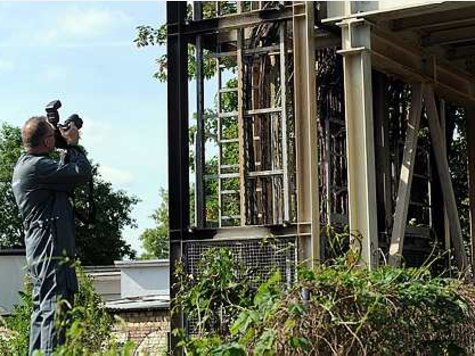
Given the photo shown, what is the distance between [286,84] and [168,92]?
1323 millimetres

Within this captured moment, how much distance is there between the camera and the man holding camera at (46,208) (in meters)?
6.09

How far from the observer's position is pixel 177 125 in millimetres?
11453

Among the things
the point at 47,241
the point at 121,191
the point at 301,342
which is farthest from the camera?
the point at 121,191

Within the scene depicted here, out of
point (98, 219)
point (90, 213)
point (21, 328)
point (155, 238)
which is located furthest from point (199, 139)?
point (155, 238)

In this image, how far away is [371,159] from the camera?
10883 millimetres

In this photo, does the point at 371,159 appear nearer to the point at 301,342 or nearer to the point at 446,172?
the point at 446,172

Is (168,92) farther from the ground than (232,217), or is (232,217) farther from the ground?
(168,92)

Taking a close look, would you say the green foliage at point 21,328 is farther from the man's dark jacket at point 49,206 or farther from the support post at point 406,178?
the support post at point 406,178

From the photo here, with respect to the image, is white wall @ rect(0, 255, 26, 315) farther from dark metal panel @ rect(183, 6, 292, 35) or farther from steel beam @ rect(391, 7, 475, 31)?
steel beam @ rect(391, 7, 475, 31)

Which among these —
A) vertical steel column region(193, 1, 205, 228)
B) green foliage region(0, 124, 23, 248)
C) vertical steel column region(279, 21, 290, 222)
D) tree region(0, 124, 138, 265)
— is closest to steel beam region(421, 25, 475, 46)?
vertical steel column region(279, 21, 290, 222)

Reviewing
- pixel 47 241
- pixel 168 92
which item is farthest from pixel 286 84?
pixel 47 241

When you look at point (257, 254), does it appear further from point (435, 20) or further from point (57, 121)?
point (57, 121)

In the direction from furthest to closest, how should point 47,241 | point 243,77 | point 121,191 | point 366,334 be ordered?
1. point 121,191
2. point 243,77
3. point 47,241
4. point 366,334

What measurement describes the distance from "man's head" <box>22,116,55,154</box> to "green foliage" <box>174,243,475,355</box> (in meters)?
1.40
